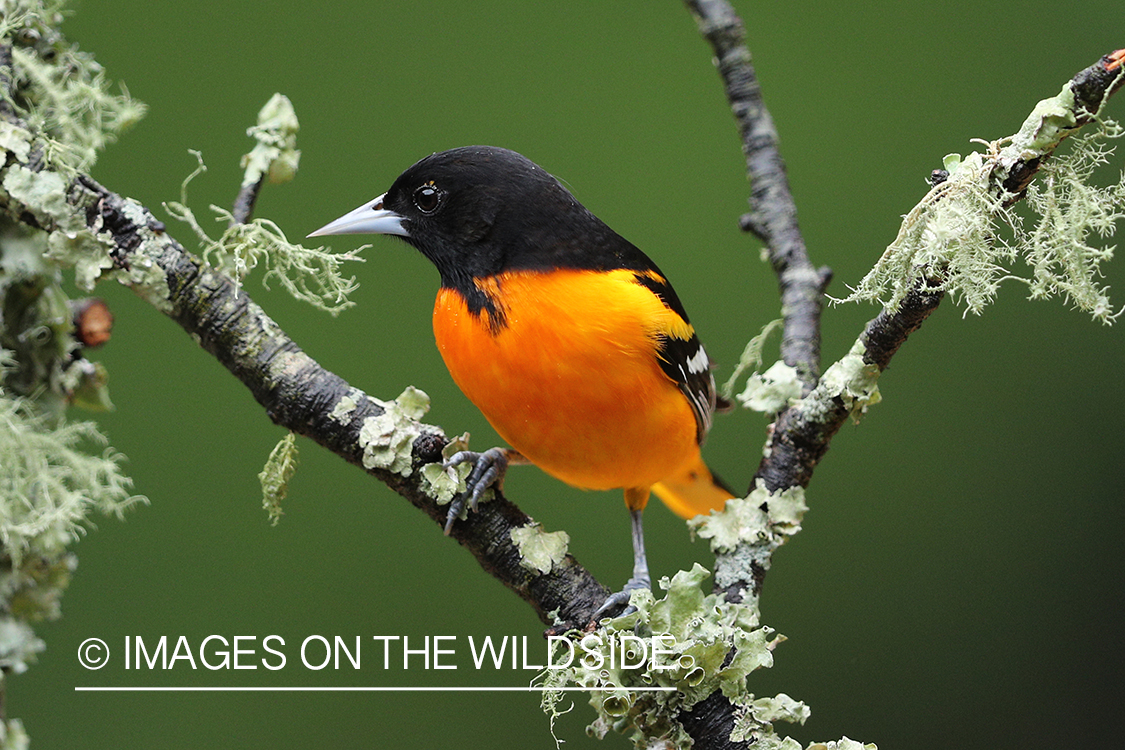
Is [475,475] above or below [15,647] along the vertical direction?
above

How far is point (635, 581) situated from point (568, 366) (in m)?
0.36

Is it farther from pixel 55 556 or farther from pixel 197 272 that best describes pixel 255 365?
pixel 55 556

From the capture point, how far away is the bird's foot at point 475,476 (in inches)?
43.8

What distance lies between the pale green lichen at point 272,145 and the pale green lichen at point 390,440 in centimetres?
36

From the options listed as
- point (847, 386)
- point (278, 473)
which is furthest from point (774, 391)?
point (278, 473)

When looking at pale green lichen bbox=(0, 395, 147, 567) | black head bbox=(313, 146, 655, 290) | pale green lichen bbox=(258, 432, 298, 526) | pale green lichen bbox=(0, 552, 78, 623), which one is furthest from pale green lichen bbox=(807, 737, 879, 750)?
pale green lichen bbox=(0, 552, 78, 623)

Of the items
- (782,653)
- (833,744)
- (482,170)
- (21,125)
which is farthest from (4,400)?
(782,653)

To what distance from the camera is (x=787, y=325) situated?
1.46 m

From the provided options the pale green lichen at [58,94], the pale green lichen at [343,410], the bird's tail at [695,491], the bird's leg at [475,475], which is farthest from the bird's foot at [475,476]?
the pale green lichen at [58,94]

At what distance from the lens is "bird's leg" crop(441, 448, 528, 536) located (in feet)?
3.65

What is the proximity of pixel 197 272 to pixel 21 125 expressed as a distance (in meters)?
0.28

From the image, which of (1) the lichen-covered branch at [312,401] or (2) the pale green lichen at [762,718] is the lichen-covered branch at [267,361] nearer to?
(1) the lichen-covered branch at [312,401]

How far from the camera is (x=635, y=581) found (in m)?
1.27

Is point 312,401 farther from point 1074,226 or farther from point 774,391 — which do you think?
point 1074,226
